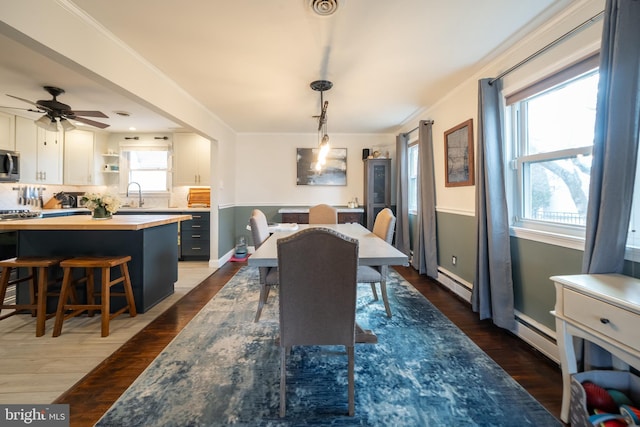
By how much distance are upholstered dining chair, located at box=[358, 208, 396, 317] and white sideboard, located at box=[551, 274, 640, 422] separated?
123 cm

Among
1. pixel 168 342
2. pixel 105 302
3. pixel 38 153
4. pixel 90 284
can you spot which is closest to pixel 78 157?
pixel 38 153

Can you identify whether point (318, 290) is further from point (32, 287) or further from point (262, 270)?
point (32, 287)

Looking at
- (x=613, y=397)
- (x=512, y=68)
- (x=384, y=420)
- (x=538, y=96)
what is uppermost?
(x=512, y=68)

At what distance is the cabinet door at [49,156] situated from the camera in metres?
4.23

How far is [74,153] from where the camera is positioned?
467cm

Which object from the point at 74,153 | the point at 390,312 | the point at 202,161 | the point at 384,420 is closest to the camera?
the point at 384,420

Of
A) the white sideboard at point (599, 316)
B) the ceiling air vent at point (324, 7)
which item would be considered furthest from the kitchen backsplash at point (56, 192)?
the white sideboard at point (599, 316)

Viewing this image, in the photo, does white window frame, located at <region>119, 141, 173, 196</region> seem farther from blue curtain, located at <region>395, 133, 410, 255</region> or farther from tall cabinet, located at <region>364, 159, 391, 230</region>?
blue curtain, located at <region>395, 133, 410, 255</region>

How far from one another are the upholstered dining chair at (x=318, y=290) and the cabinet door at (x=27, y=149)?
503cm

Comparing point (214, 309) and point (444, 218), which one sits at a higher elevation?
point (444, 218)

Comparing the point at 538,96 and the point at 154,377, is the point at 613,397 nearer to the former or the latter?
the point at 538,96

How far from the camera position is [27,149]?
4047 millimetres

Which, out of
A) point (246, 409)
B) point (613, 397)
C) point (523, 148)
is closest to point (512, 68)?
point (523, 148)

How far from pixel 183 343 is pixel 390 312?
5.81ft
